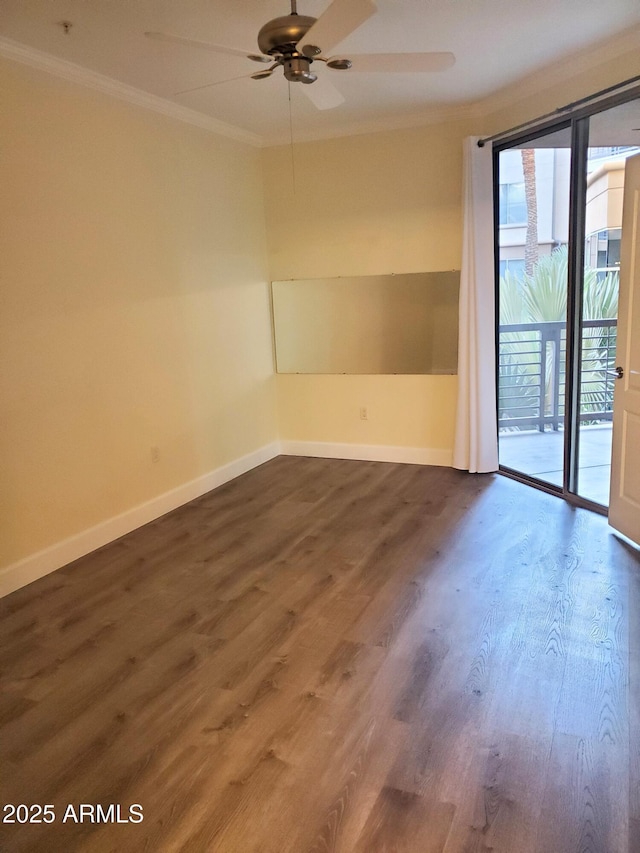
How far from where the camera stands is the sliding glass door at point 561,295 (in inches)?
139

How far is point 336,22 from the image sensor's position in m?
1.93

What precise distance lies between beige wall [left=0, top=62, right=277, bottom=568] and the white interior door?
2765 mm

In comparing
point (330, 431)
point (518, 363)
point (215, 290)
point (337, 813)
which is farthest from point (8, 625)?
point (518, 363)

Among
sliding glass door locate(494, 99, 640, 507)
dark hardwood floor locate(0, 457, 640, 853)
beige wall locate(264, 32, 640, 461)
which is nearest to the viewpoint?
dark hardwood floor locate(0, 457, 640, 853)

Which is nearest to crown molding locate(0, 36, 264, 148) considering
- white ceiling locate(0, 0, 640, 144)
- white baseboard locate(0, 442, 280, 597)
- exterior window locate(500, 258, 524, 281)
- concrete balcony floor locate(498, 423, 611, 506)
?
white ceiling locate(0, 0, 640, 144)

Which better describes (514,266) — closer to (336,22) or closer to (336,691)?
(336,22)

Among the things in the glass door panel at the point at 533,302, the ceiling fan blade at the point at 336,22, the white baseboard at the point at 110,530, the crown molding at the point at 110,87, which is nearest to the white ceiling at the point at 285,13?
the crown molding at the point at 110,87

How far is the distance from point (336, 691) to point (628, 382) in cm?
223

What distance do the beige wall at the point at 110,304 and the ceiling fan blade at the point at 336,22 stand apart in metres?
1.68

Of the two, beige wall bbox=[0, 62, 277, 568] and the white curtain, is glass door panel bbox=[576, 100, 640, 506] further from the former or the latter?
beige wall bbox=[0, 62, 277, 568]

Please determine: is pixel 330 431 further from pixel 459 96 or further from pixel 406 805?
pixel 406 805

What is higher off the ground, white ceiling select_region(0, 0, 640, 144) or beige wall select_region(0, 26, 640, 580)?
white ceiling select_region(0, 0, 640, 144)

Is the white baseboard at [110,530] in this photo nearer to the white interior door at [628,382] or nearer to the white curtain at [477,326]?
the white curtain at [477,326]

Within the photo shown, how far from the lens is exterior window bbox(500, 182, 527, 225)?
4.23m
